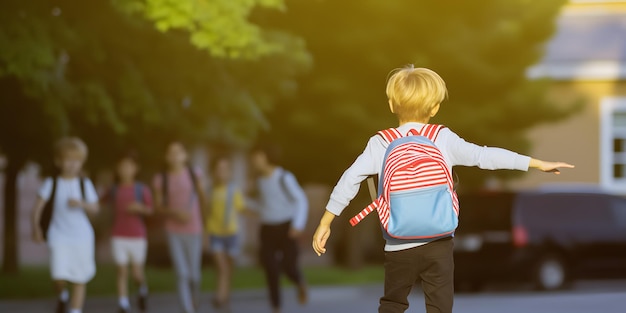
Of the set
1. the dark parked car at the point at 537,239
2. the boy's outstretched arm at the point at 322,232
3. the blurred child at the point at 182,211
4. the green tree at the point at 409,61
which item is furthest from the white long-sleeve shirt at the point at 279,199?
the green tree at the point at 409,61

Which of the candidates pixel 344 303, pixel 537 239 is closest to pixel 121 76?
pixel 344 303

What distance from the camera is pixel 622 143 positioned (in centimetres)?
2834

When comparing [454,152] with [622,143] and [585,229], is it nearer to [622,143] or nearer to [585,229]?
[585,229]

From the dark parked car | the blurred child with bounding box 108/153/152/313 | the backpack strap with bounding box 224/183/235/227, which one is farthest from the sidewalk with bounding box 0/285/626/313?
the blurred child with bounding box 108/153/152/313

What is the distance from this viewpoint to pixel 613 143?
2836cm

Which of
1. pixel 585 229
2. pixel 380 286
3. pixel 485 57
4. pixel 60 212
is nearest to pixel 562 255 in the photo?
pixel 585 229

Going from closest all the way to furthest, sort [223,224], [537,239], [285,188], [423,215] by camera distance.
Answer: [423,215] → [285,188] → [223,224] → [537,239]

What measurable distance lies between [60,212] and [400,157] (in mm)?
5231

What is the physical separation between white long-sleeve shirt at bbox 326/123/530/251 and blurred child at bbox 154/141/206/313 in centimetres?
644

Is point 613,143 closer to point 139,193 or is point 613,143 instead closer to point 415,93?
point 139,193

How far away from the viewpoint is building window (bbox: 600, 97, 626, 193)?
2819cm

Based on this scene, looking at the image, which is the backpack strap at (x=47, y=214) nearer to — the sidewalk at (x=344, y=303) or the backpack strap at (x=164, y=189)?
the backpack strap at (x=164, y=189)

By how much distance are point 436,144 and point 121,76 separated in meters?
9.83

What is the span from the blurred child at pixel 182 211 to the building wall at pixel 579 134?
16.8 m
